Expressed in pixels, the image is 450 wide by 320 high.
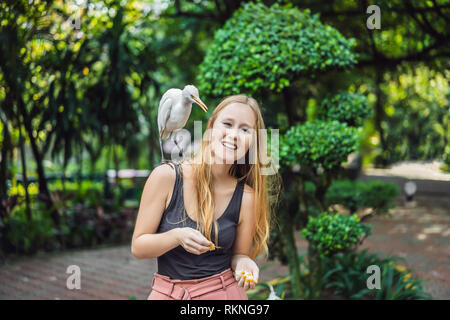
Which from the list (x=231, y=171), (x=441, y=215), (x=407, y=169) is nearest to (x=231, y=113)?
(x=231, y=171)

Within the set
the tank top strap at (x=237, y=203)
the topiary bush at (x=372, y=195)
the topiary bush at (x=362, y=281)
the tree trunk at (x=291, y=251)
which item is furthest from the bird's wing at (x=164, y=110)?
the topiary bush at (x=372, y=195)

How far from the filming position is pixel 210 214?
1.84 metres

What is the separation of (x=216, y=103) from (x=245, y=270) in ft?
12.1

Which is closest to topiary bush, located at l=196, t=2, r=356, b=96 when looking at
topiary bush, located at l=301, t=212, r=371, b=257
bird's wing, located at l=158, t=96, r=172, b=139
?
topiary bush, located at l=301, t=212, r=371, b=257

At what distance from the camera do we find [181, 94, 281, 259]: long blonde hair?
1851mm

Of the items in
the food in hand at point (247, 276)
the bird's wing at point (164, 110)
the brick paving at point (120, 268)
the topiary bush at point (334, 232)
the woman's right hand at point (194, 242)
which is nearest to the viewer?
the woman's right hand at point (194, 242)

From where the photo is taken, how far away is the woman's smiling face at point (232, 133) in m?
1.87

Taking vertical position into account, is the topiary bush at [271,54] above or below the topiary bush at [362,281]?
above

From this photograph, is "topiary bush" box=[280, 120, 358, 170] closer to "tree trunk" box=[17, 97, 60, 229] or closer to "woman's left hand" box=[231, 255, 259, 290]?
"woman's left hand" box=[231, 255, 259, 290]

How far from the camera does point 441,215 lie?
1004 centimetres

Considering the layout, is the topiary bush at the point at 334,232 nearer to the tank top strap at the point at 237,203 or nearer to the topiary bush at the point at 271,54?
the topiary bush at the point at 271,54

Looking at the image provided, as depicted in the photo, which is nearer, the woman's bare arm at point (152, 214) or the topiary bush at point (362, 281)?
the woman's bare arm at point (152, 214)

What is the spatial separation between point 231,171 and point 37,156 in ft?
18.6

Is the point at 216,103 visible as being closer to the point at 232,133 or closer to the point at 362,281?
the point at 362,281
